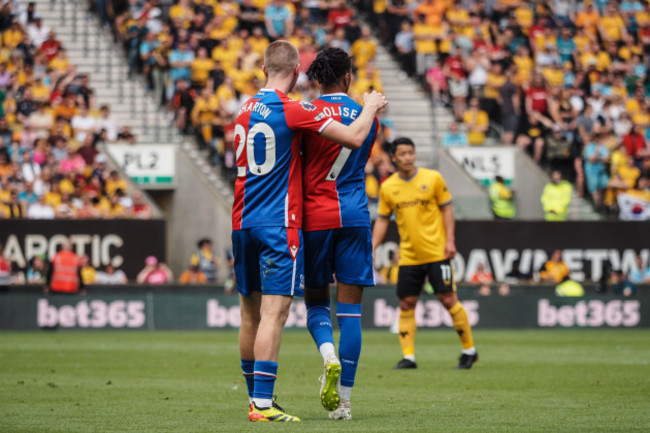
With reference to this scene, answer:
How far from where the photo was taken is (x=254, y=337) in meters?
8.48

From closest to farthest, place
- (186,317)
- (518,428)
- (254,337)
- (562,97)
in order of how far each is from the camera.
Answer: (518,428)
(254,337)
(186,317)
(562,97)

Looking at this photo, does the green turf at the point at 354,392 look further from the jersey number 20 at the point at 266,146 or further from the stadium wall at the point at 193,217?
the stadium wall at the point at 193,217

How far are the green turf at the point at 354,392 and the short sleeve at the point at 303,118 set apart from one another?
192 cm

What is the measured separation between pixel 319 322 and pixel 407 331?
517 centimetres

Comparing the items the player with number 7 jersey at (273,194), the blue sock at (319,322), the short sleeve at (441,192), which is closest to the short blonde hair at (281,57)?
the player with number 7 jersey at (273,194)

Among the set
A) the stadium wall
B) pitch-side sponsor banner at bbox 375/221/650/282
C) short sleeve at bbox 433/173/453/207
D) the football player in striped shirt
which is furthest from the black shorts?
the stadium wall

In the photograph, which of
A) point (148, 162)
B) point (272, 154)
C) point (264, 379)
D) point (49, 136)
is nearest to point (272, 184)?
point (272, 154)

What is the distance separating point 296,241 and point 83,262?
16.7 m

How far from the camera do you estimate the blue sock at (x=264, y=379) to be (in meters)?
7.96

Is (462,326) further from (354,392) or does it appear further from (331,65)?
(331,65)

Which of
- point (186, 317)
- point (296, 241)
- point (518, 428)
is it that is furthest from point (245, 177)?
point (186, 317)

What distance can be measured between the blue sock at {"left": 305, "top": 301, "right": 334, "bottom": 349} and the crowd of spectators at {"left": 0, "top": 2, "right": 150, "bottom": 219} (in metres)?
16.3

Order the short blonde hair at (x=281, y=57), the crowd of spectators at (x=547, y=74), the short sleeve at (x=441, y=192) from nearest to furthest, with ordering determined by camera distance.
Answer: the short blonde hair at (x=281, y=57) < the short sleeve at (x=441, y=192) < the crowd of spectators at (x=547, y=74)

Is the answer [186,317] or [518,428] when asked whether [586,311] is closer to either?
[186,317]
